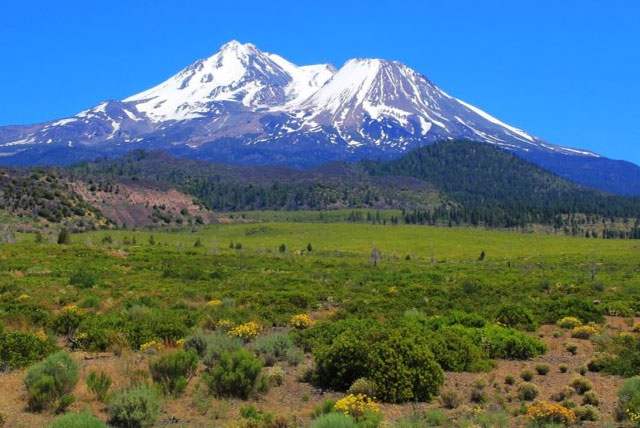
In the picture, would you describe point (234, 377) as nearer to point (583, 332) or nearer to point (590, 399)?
point (590, 399)

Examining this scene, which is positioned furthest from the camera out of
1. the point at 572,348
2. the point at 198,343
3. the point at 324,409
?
the point at 572,348

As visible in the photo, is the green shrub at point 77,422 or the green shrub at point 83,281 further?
the green shrub at point 83,281

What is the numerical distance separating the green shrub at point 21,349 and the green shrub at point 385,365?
6374 mm

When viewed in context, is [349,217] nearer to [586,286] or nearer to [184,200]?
[184,200]

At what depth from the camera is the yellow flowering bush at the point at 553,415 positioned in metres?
11.5

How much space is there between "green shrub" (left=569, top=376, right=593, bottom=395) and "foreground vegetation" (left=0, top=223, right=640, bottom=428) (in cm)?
2

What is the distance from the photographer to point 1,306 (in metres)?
22.3

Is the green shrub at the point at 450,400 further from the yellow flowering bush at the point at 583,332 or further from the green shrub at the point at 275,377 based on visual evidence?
the yellow flowering bush at the point at 583,332

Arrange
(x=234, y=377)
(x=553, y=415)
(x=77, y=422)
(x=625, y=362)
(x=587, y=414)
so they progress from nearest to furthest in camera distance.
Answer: (x=77, y=422)
(x=553, y=415)
(x=587, y=414)
(x=234, y=377)
(x=625, y=362)

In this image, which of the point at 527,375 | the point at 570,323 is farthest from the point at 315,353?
the point at 570,323

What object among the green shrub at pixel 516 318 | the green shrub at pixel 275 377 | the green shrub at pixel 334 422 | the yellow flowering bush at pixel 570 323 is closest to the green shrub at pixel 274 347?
the green shrub at pixel 275 377

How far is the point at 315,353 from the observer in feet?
51.2

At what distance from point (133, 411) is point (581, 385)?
907 centimetres

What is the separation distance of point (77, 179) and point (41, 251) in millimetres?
93937
